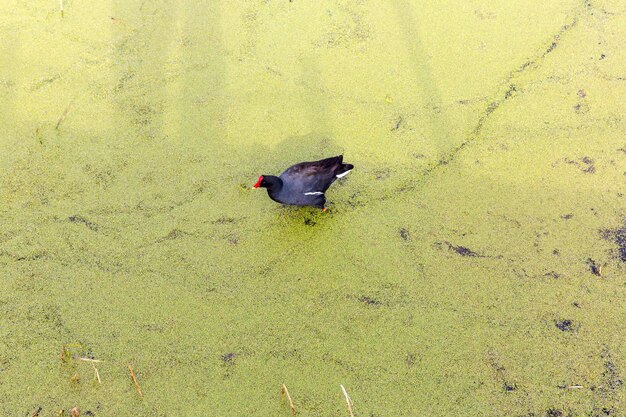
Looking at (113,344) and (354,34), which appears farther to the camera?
(354,34)

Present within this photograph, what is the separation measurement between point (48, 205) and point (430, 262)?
1.31 m

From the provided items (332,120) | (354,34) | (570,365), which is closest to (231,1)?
(354,34)

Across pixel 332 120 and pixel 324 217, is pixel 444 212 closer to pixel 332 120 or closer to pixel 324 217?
pixel 324 217

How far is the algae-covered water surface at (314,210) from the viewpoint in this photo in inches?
64.2

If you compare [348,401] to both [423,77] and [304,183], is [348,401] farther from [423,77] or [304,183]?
[423,77]

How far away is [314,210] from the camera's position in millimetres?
A: 2066

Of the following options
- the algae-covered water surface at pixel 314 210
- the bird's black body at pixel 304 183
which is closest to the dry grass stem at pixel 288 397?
the algae-covered water surface at pixel 314 210

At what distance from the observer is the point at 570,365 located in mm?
1652

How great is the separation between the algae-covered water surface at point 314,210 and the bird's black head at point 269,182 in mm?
115

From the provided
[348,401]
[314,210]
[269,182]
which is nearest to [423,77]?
[314,210]

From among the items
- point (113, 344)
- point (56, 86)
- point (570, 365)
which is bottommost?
point (570, 365)

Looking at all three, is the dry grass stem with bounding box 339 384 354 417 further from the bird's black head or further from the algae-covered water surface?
the bird's black head

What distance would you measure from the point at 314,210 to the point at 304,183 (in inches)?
5.6

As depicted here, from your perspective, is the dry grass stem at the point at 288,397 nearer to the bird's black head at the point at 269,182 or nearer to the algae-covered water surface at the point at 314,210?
the algae-covered water surface at the point at 314,210
